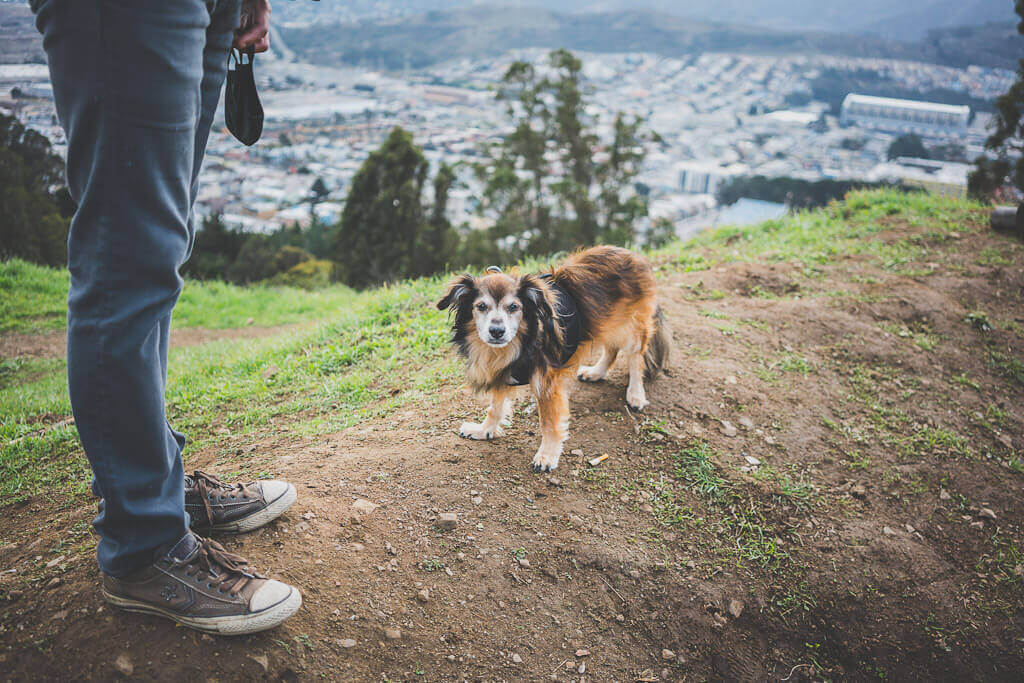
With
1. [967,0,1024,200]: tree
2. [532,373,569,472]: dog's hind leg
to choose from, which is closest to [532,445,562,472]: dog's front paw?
[532,373,569,472]: dog's hind leg

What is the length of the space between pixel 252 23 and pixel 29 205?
1025 cm

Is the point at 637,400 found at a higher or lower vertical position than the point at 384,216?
higher

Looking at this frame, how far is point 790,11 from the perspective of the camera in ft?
159

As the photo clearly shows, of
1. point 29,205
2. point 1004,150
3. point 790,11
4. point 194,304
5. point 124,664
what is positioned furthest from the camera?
point 790,11

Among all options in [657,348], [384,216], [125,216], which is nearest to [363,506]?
[125,216]

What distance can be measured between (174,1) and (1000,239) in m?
8.79

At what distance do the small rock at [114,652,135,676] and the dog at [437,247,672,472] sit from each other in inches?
71.6

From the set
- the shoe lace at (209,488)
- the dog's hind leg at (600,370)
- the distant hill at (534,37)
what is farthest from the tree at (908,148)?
the shoe lace at (209,488)

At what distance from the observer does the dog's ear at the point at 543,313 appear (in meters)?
2.97

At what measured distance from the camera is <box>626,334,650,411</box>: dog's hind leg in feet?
12.1

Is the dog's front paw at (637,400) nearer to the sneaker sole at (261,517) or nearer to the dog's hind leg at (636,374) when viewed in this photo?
the dog's hind leg at (636,374)

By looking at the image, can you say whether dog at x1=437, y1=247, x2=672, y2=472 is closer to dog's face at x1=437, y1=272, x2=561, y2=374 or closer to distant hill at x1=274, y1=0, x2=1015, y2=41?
dog's face at x1=437, y1=272, x2=561, y2=374

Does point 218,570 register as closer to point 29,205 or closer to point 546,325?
point 546,325

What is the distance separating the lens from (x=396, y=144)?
15.7 m
